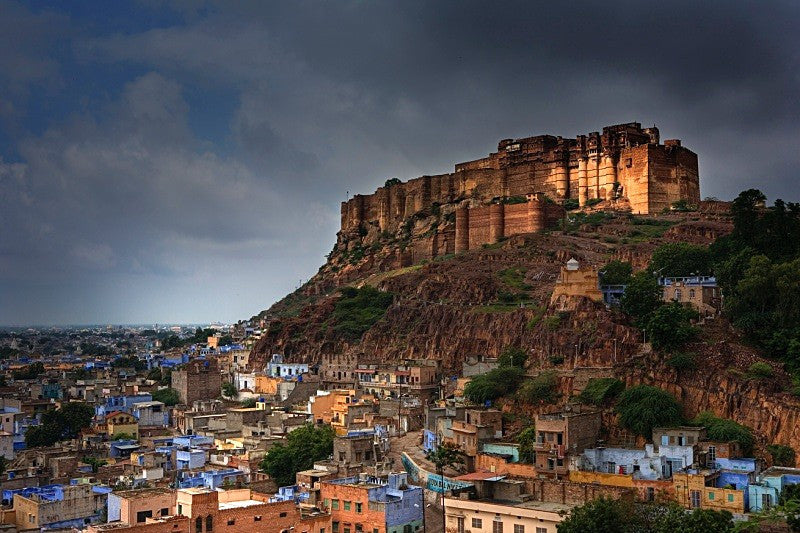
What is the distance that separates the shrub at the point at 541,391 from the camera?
132ft

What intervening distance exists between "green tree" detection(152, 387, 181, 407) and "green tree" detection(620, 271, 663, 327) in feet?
98.2

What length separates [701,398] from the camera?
3659cm

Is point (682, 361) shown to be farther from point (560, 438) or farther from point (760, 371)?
point (560, 438)

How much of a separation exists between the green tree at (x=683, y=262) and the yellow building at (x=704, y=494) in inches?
795

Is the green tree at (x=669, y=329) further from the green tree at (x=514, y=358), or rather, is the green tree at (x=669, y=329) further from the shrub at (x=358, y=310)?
the shrub at (x=358, y=310)

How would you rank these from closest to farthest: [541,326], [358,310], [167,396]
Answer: [541,326] < [167,396] < [358,310]

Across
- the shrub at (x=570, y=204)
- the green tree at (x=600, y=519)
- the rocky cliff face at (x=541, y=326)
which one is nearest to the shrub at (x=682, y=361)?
the rocky cliff face at (x=541, y=326)

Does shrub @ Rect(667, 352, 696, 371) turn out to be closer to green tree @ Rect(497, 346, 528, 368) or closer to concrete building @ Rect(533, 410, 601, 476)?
concrete building @ Rect(533, 410, 601, 476)

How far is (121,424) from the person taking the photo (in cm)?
4966

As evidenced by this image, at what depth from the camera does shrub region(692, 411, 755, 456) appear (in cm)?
3303

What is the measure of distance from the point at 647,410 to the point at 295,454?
13464 millimetres

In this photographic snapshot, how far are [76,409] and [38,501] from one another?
20.7 meters

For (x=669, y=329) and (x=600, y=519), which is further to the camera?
(x=669, y=329)

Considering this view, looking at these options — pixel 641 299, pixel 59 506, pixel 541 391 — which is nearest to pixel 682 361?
pixel 541 391
